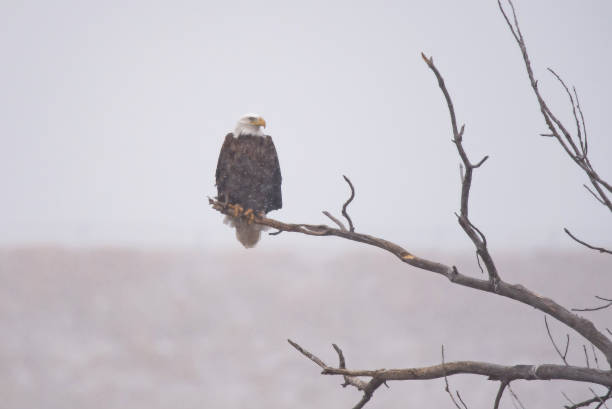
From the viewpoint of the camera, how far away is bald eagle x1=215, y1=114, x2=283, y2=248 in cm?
575

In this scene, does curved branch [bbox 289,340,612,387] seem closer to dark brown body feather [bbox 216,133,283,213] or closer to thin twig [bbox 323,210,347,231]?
thin twig [bbox 323,210,347,231]

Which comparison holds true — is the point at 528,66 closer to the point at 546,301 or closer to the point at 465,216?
the point at 465,216

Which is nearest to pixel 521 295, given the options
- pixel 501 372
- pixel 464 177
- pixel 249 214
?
pixel 501 372

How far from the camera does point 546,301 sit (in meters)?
2.98

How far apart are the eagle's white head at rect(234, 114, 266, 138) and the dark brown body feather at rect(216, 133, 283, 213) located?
37 mm

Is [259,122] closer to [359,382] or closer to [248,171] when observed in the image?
[248,171]

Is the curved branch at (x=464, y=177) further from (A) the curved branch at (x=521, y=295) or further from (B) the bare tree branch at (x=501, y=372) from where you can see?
(B) the bare tree branch at (x=501, y=372)

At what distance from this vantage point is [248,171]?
5738 mm

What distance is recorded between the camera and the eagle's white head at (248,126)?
5.75m

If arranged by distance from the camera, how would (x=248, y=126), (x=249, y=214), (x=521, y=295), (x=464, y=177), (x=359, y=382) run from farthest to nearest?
(x=248, y=126) → (x=249, y=214) → (x=359, y=382) → (x=521, y=295) → (x=464, y=177)

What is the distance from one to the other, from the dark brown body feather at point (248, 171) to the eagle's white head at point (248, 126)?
37 mm

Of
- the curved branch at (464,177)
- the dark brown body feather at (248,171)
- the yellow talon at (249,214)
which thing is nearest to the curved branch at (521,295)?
the curved branch at (464,177)

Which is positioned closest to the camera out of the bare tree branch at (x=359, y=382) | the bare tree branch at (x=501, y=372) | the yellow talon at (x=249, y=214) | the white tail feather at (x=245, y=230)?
the bare tree branch at (x=501, y=372)

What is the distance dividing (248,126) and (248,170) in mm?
388
